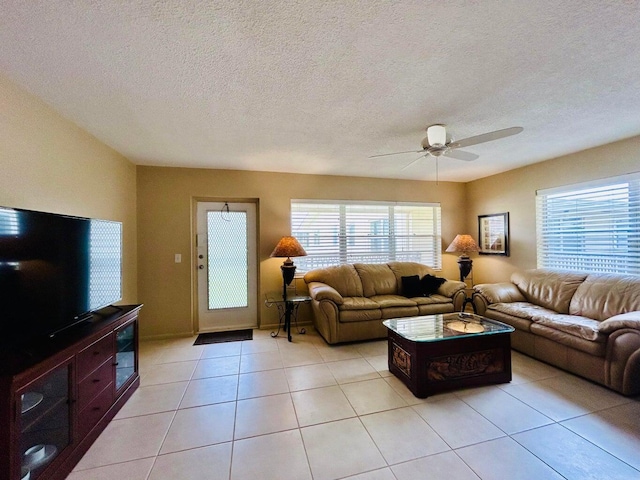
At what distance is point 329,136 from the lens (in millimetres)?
2785

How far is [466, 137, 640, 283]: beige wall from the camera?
3.09m

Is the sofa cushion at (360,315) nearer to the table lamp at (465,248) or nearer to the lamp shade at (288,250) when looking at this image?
A: the lamp shade at (288,250)

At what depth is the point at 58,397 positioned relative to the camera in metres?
1.56

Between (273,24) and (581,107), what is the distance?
2.56 m

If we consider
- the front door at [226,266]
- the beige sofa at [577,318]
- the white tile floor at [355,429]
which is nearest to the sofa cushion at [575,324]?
the beige sofa at [577,318]

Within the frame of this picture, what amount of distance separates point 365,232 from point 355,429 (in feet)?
10.4

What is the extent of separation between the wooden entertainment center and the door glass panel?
5.88 ft

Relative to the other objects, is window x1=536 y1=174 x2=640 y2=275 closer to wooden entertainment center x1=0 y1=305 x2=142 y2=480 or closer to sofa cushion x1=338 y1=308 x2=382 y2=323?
sofa cushion x1=338 y1=308 x2=382 y2=323

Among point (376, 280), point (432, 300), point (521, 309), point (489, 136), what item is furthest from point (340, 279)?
point (489, 136)

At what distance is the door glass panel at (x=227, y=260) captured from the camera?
4000mm

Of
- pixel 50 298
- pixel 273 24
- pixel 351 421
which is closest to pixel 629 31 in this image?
pixel 273 24

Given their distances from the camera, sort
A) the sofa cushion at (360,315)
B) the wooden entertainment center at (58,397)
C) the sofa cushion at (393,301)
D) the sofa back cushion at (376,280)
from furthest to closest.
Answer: the sofa back cushion at (376,280) → the sofa cushion at (393,301) → the sofa cushion at (360,315) → the wooden entertainment center at (58,397)

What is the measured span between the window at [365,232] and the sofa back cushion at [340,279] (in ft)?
1.06

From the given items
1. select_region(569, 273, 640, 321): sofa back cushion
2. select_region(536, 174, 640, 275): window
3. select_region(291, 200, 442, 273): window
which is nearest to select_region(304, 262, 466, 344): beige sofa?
select_region(291, 200, 442, 273): window
